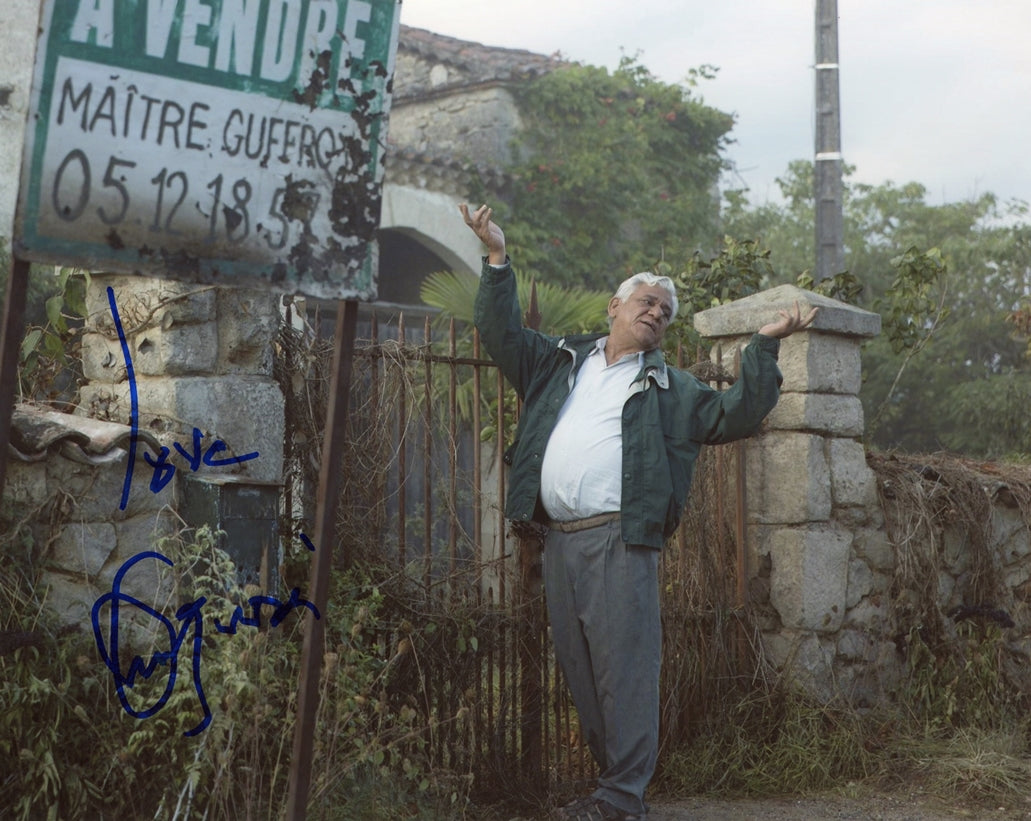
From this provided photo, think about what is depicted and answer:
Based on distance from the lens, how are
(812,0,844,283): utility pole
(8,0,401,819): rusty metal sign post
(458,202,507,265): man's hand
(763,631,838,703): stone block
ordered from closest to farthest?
(8,0,401,819): rusty metal sign post
(458,202,507,265): man's hand
(763,631,838,703): stone block
(812,0,844,283): utility pole

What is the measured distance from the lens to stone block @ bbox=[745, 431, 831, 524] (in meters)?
5.41

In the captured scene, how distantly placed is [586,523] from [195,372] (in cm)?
134

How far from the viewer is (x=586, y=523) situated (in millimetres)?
4051

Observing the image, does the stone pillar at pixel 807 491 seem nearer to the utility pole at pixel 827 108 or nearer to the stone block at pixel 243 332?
the stone block at pixel 243 332

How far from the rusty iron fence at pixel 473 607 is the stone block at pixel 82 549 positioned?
848 mm

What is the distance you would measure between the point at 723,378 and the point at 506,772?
2044 millimetres

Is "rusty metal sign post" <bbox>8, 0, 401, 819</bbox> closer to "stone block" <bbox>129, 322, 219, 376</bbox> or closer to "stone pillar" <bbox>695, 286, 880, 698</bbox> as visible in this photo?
"stone block" <bbox>129, 322, 219, 376</bbox>

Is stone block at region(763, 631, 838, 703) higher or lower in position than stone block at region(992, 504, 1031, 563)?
lower

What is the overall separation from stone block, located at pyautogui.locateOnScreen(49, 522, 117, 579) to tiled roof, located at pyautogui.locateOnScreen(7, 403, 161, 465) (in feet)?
0.64

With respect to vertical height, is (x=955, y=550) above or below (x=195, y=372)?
below

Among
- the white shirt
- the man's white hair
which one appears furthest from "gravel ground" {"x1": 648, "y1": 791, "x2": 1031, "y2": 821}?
the man's white hair

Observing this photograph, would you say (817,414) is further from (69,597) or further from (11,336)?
(11,336)
